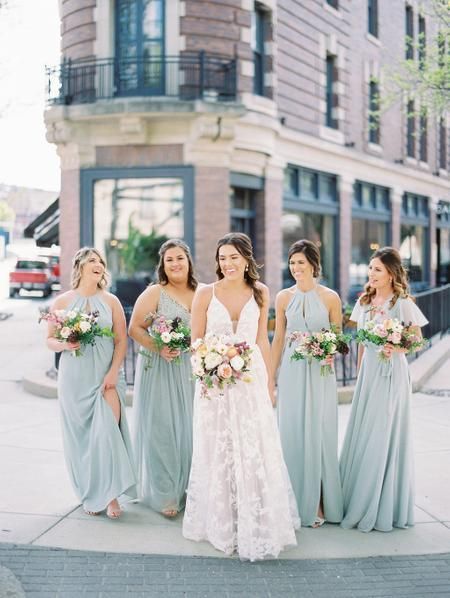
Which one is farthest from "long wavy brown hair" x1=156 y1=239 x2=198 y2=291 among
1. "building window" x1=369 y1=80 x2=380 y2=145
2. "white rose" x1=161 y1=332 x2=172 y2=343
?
"building window" x1=369 y1=80 x2=380 y2=145

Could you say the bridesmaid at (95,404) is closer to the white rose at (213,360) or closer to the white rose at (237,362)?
the white rose at (213,360)

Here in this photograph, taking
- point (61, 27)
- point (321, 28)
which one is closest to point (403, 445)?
point (61, 27)

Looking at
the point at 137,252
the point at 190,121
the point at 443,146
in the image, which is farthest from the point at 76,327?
the point at 443,146

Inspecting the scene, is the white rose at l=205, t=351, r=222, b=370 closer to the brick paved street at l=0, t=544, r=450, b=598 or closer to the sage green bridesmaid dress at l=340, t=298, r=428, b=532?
the brick paved street at l=0, t=544, r=450, b=598

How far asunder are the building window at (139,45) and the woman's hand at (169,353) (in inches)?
442

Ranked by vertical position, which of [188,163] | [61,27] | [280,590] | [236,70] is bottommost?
[280,590]

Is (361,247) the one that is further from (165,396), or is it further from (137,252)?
(165,396)

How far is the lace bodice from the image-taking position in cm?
509

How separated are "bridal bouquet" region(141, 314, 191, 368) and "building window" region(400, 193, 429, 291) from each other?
21.4m

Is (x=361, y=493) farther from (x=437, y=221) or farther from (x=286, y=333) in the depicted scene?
(x=437, y=221)

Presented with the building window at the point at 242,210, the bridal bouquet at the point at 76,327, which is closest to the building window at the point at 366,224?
the building window at the point at 242,210

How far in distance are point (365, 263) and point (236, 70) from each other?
924 centimetres

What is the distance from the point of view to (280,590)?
4.48m

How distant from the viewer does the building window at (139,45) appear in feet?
52.5
